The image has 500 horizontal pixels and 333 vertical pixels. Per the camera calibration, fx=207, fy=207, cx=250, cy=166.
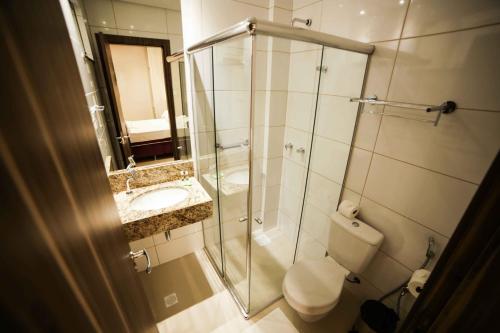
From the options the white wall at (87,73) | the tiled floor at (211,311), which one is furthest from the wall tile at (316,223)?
the white wall at (87,73)

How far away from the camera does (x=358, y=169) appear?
1481 millimetres

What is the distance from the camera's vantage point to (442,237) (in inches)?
43.8

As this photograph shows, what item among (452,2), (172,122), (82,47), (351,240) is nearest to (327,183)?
(351,240)

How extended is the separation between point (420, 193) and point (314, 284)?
891 millimetres

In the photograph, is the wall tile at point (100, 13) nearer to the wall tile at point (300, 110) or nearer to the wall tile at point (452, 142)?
the wall tile at point (300, 110)

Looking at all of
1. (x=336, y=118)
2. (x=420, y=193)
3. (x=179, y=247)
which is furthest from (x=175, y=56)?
(x=420, y=193)

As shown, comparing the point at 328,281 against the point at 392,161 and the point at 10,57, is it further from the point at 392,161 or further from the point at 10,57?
the point at 10,57

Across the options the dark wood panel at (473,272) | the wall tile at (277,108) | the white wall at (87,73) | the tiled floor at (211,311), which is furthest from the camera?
the wall tile at (277,108)

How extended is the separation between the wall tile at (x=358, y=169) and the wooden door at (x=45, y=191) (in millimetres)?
1500

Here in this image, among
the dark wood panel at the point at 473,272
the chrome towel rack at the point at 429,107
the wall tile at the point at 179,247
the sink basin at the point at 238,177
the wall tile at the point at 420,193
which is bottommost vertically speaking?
the wall tile at the point at 179,247

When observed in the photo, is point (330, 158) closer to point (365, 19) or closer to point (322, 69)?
point (322, 69)

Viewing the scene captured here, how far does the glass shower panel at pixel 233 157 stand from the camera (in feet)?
4.80

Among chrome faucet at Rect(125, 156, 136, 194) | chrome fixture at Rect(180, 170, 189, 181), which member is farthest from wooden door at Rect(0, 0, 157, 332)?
chrome fixture at Rect(180, 170, 189, 181)

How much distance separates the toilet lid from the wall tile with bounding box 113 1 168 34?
2.01 m
